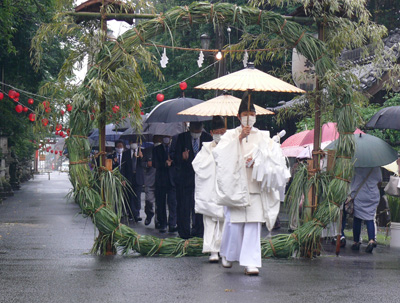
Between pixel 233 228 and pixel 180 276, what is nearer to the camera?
pixel 180 276

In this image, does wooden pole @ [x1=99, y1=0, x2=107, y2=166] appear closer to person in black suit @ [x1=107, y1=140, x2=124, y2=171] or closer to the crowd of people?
the crowd of people

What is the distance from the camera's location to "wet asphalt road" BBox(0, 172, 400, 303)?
274 inches

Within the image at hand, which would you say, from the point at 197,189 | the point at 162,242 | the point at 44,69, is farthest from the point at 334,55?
the point at 44,69

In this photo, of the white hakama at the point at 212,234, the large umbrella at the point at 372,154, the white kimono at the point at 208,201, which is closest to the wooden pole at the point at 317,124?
the large umbrella at the point at 372,154

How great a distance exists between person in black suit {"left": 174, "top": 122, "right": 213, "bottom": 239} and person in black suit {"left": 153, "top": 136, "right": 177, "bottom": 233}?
153cm

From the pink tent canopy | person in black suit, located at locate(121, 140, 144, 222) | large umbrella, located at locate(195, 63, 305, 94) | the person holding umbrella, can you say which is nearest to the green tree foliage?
person in black suit, located at locate(121, 140, 144, 222)

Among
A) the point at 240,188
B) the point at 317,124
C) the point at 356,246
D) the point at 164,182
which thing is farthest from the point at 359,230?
the point at 240,188

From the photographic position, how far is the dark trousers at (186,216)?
1194 cm

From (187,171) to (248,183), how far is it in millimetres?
3503

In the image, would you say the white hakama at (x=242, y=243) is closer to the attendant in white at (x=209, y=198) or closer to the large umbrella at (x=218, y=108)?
the attendant in white at (x=209, y=198)

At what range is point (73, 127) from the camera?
9961 mm

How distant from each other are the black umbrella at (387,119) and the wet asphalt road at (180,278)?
213cm

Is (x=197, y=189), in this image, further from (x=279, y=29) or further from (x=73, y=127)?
(x=279, y=29)

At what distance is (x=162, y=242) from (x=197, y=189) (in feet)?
3.01
